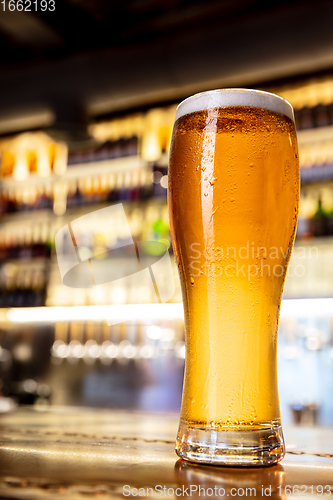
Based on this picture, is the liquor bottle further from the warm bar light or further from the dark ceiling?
the dark ceiling

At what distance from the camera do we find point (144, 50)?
3291 millimetres

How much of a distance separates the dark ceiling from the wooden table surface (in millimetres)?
2867

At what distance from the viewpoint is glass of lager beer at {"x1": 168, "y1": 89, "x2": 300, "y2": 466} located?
1.45ft

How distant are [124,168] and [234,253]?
3606 mm

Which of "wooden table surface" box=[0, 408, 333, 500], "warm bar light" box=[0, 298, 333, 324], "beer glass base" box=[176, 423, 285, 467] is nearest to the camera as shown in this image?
"wooden table surface" box=[0, 408, 333, 500]

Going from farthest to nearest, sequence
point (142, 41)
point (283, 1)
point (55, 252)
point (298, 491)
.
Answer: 1. point (55, 252)
2. point (142, 41)
3. point (283, 1)
4. point (298, 491)

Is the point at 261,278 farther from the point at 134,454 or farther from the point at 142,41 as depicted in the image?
the point at 142,41

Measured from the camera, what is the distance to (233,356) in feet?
1.47

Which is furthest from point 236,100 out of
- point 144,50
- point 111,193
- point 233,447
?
point 111,193

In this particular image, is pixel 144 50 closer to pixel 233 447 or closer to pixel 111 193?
pixel 111 193

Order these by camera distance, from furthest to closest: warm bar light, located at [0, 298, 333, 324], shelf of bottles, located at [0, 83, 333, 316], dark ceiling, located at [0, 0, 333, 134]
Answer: shelf of bottles, located at [0, 83, 333, 316] < warm bar light, located at [0, 298, 333, 324] < dark ceiling, located at [0, 0, 333, 134]

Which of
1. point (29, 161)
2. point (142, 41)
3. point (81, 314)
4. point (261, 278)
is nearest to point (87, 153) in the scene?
point (29, 161)

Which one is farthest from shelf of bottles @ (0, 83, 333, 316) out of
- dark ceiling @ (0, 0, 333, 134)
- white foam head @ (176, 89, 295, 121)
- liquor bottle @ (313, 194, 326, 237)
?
white foam head @ (176, 89, 295, 121)

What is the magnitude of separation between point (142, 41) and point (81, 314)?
201cm
